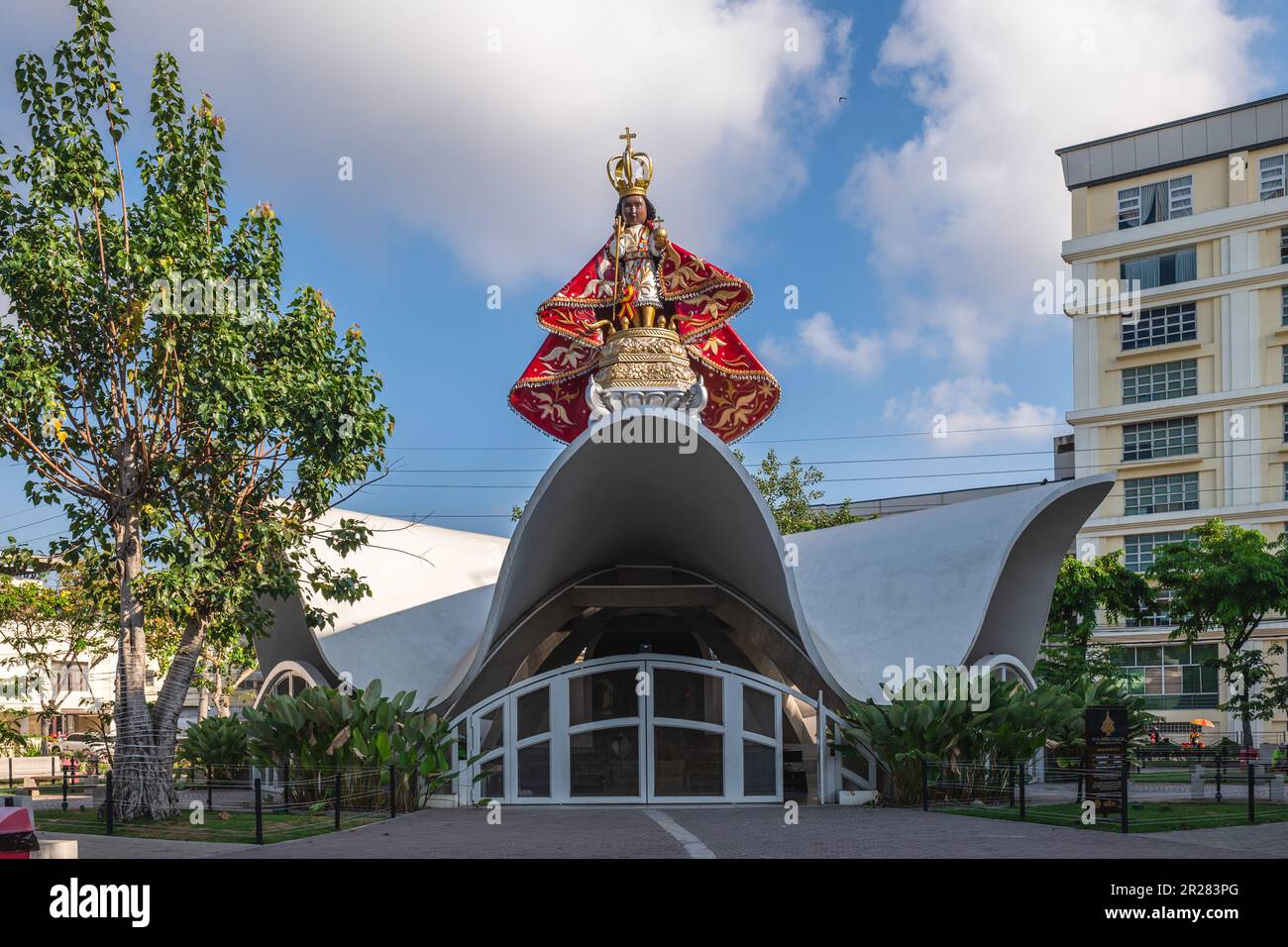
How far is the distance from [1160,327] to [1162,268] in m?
2.34

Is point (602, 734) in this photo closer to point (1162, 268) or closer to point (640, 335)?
point (640, 335)

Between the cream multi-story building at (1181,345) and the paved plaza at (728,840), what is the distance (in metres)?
31.5

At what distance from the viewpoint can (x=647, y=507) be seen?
66.7 feet

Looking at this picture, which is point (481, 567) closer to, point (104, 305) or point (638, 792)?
point (638, 792)

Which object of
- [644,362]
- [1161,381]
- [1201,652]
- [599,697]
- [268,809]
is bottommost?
[268,809]

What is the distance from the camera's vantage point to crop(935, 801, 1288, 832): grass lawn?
1470 cm

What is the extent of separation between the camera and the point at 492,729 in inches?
767

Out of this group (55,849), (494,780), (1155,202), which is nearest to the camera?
(55,849)

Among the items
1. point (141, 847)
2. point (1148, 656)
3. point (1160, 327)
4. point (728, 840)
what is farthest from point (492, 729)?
point (1160, 327)

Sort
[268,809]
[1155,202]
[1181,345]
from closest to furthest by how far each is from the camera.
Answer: [268,809] → [1181,345] → [1155,202]

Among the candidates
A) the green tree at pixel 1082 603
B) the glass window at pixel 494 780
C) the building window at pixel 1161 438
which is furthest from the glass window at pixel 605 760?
the building window at pixel 1161 438

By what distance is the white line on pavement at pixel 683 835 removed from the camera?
12.2m

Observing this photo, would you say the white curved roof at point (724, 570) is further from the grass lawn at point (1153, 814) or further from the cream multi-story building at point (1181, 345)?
the cream multi-story building at point (1181, 345)

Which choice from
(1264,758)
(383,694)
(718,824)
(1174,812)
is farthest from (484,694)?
(1264,758)
